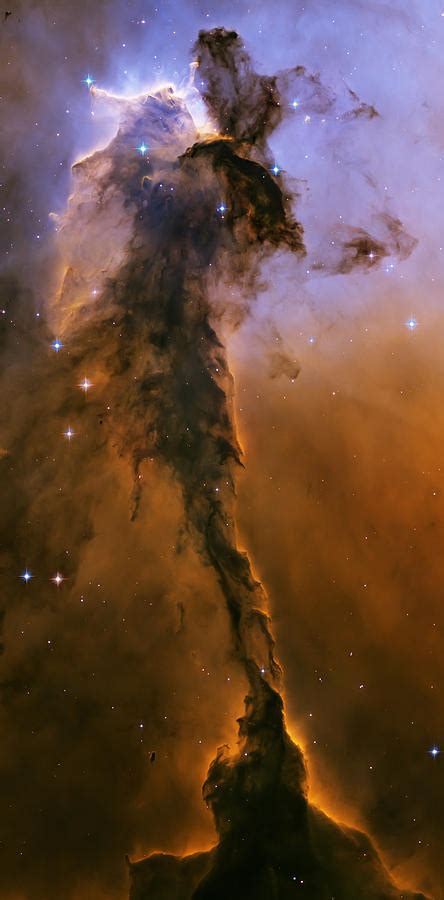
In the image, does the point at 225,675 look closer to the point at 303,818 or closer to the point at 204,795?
the point at 204,795

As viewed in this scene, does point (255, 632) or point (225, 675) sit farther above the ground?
point (255, 632)

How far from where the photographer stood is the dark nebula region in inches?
185

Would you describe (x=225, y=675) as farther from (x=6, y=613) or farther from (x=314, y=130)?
(x=314, y=130)

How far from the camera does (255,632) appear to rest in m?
4.83

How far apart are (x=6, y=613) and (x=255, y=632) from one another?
173 centimetres

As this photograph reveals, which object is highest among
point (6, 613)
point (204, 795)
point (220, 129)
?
point (220, 129)

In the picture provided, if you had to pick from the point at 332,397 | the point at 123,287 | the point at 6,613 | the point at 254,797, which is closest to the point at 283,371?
the point at 332,397

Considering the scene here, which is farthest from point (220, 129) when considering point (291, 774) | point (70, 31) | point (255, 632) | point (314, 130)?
point (291, 774)

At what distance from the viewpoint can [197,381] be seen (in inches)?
191

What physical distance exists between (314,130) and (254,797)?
182 inches

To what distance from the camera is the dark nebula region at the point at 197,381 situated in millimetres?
4699

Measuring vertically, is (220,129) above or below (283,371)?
above

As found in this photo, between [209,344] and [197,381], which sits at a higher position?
[209,344]

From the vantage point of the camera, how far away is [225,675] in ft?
15.8
